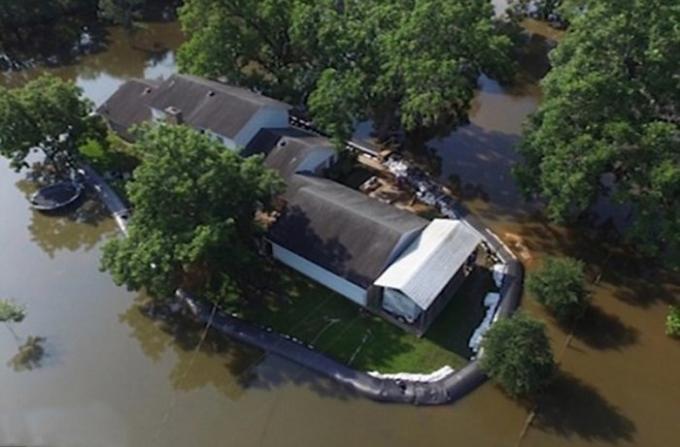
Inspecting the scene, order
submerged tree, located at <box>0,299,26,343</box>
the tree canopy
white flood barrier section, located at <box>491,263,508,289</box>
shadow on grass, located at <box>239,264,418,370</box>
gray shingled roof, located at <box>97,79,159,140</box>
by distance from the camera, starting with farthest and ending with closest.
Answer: gray shingled roof, located at <box>97,79,159,140</box> < the tree canopy < white flood barrier section, located at <box>491,263,508,289</box> < submerged tree, located at <box>0,299,26,343</box> < shadow on grass, located at <box>239,264,418,370</box>

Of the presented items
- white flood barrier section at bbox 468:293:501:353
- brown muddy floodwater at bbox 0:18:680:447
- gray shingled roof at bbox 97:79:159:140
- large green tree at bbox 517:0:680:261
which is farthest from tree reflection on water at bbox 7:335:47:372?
large green tree at bbox 517:0:680:261

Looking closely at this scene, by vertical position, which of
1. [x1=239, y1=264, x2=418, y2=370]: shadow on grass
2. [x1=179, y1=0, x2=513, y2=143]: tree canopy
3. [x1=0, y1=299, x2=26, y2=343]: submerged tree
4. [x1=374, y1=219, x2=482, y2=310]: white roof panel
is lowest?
[x1=0, y1=299, x2=26, y2=343]: submerged tree

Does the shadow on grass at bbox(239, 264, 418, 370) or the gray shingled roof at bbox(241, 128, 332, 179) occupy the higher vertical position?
the gray shingled roof at bbox(241, 128, 332, 179)

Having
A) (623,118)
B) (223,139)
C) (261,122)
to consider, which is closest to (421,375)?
(623,118)

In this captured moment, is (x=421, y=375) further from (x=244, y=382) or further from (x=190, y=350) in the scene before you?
(x=190, y=350)

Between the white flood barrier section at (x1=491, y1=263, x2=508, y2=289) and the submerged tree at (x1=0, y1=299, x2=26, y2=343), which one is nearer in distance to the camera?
the submerged tree at (x1=0, y1=299, x2=26, y2=343)

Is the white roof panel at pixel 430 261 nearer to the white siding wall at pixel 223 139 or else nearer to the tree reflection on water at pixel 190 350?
the tree reflection on water at pixel 190 350

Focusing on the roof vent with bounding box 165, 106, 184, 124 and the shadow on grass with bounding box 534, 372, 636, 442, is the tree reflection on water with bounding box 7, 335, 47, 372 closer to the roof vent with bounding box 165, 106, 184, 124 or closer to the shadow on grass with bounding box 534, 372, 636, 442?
the roof vent with bounding box 165, 106, 184, 124

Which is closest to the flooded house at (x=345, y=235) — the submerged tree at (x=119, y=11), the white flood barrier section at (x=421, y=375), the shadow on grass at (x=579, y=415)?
the white flood barrier section at (x=421, y=375)
